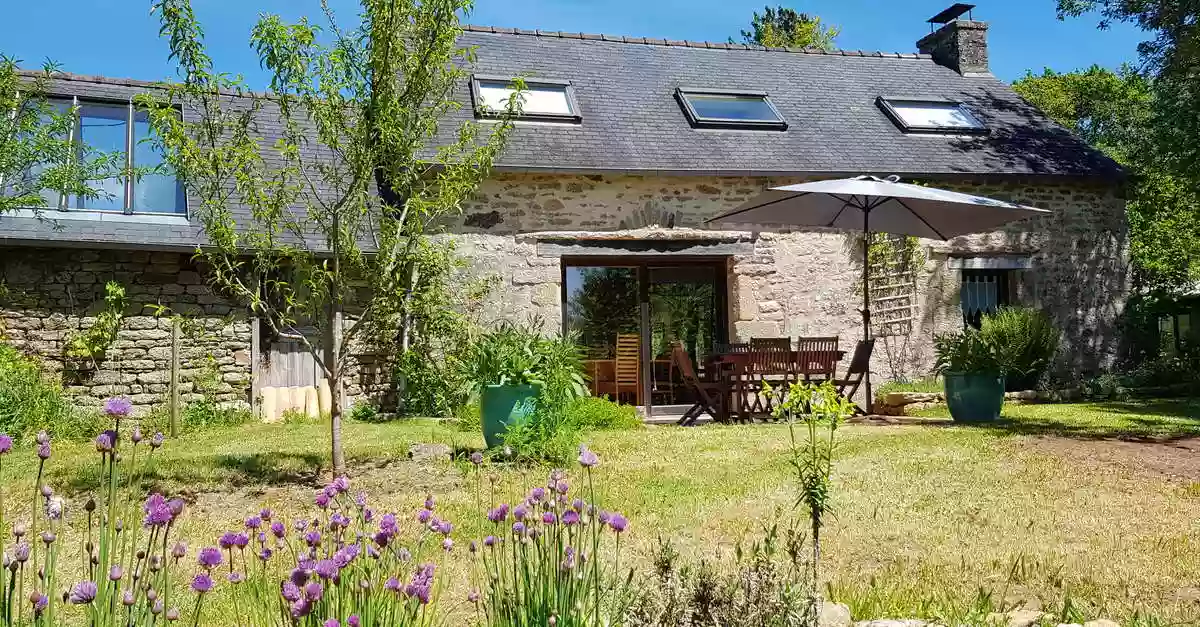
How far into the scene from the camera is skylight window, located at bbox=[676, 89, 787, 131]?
11570mm

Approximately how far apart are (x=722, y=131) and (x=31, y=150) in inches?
299

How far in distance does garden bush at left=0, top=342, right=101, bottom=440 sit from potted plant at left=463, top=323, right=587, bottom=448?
15.0 ft

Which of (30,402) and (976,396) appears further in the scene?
(30,402)

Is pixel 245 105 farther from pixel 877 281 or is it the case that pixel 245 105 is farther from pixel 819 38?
pixel 819 38

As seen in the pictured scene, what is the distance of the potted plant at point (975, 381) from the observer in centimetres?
782

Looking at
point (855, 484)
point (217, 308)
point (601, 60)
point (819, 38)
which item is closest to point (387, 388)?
point (217, 308)

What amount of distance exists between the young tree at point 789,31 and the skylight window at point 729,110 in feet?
51.7

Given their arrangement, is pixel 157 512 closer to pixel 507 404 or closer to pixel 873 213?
pixel 507 404

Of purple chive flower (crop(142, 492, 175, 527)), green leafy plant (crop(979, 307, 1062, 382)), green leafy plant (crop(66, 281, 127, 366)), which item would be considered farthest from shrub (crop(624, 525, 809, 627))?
green leafy plant (crop(66, 281, 127, 366))

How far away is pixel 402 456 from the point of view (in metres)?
6.31

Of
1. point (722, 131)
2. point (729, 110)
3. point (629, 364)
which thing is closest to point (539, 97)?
point (722, 131)

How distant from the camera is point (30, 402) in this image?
841 cm

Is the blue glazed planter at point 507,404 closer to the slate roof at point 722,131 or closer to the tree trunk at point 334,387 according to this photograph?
the tree trunk at point 334,387

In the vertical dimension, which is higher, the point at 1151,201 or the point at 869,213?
the point at 1151,201
